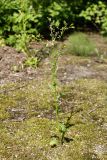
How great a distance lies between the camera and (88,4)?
543 inches

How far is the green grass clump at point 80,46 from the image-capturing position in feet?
38.2

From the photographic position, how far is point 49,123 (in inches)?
304

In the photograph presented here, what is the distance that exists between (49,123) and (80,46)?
442 cm

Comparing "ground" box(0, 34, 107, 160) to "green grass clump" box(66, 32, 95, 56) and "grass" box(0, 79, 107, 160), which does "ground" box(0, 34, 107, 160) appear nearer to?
"grass" box(0, 79, 107, 160)

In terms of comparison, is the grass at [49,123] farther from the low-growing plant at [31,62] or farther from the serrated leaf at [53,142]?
the low-growing plant at [31,62]

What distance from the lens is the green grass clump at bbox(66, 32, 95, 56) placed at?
11.6 metres

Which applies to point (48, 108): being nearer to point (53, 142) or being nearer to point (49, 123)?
point (49, 123)

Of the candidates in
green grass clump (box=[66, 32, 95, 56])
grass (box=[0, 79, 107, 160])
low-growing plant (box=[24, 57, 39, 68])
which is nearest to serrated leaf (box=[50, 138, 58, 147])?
grass (box=[0, 79, 107, 160])

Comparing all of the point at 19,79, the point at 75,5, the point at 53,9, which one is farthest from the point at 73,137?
the point at 75,5

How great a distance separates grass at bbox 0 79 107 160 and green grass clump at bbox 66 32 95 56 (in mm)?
2075

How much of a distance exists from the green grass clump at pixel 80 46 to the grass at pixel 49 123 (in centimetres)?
208

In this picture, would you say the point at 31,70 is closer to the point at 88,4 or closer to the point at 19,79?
the point at 19,79

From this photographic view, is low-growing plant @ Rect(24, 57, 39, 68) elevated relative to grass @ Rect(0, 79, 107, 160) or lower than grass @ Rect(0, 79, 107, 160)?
elevated

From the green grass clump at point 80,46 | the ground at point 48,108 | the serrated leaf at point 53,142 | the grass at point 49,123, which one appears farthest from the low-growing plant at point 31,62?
the serrated leaf at point 53,142
